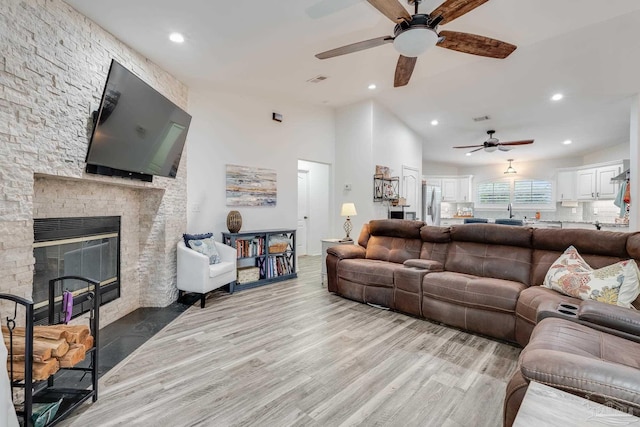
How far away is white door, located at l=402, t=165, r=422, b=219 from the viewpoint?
668cm

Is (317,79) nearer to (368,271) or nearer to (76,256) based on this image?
(368,271)

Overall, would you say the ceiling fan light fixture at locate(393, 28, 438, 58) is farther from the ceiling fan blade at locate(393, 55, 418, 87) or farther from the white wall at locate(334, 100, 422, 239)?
the white wall at locate(334, 100, 422, 239)

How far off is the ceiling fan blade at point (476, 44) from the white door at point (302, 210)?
467 centimetres

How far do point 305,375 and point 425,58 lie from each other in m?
4.01

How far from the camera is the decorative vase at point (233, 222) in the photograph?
435cm

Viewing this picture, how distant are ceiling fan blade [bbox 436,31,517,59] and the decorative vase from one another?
327 centimetres

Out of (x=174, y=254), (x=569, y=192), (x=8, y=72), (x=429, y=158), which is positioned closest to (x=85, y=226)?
(x=174, y=254)

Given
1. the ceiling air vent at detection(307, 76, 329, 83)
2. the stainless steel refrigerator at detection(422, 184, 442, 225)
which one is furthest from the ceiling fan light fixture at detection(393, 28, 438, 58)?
the stainless steel refrigerator at detection(422, 184, 442, 225)

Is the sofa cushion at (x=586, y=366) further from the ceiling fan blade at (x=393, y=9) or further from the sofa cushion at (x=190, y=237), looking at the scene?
the sofa cushion at (x=190, y=237)

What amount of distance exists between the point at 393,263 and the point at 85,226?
3.41 meters

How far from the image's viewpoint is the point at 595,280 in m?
2.42

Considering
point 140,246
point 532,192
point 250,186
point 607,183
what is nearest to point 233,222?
point 250,186

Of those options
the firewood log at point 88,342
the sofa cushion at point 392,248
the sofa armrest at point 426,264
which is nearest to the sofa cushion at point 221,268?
the firewood log at point 88,342

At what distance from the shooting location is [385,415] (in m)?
1.76
